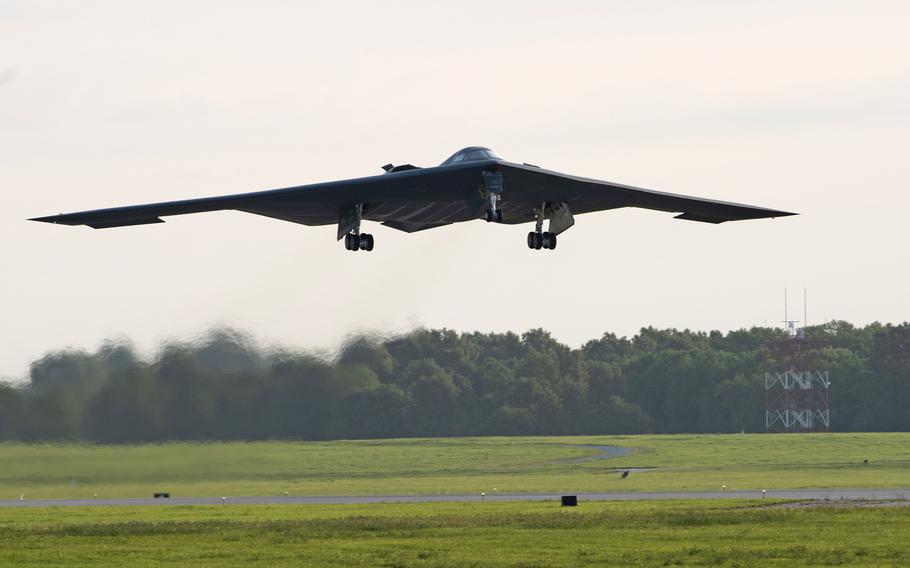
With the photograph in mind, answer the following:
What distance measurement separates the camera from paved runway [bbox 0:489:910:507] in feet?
271

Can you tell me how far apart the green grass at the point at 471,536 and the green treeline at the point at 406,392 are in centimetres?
505

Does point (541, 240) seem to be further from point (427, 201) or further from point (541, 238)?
point (427, 201)

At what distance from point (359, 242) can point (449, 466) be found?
83390mm

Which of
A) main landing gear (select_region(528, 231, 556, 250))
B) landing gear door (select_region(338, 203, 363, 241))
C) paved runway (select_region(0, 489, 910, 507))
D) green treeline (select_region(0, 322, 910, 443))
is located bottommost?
paved runway (select_region(0, 489, 910, 507))

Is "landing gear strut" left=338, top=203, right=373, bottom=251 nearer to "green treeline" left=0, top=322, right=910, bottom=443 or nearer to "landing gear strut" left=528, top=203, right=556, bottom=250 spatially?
"landing gear strut" left=528, top=203, right=556, bottom=250

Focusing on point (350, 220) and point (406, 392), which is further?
point (406, 392)

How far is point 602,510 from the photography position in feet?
237

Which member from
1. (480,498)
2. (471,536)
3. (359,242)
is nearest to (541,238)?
(359,242)

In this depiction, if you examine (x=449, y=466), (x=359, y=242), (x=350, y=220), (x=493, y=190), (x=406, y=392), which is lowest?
(x=449, y=466)

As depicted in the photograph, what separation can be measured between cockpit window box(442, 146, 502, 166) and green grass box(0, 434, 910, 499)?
2485 cm

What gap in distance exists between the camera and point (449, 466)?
428ft

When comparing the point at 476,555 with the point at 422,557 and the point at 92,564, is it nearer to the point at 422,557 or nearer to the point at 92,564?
the point at 422,557

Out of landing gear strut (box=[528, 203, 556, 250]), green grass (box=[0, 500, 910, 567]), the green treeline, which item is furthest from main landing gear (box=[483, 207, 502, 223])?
the green treeline

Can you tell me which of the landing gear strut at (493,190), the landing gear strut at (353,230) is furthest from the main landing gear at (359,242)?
the landing gear strut at (493,190)
